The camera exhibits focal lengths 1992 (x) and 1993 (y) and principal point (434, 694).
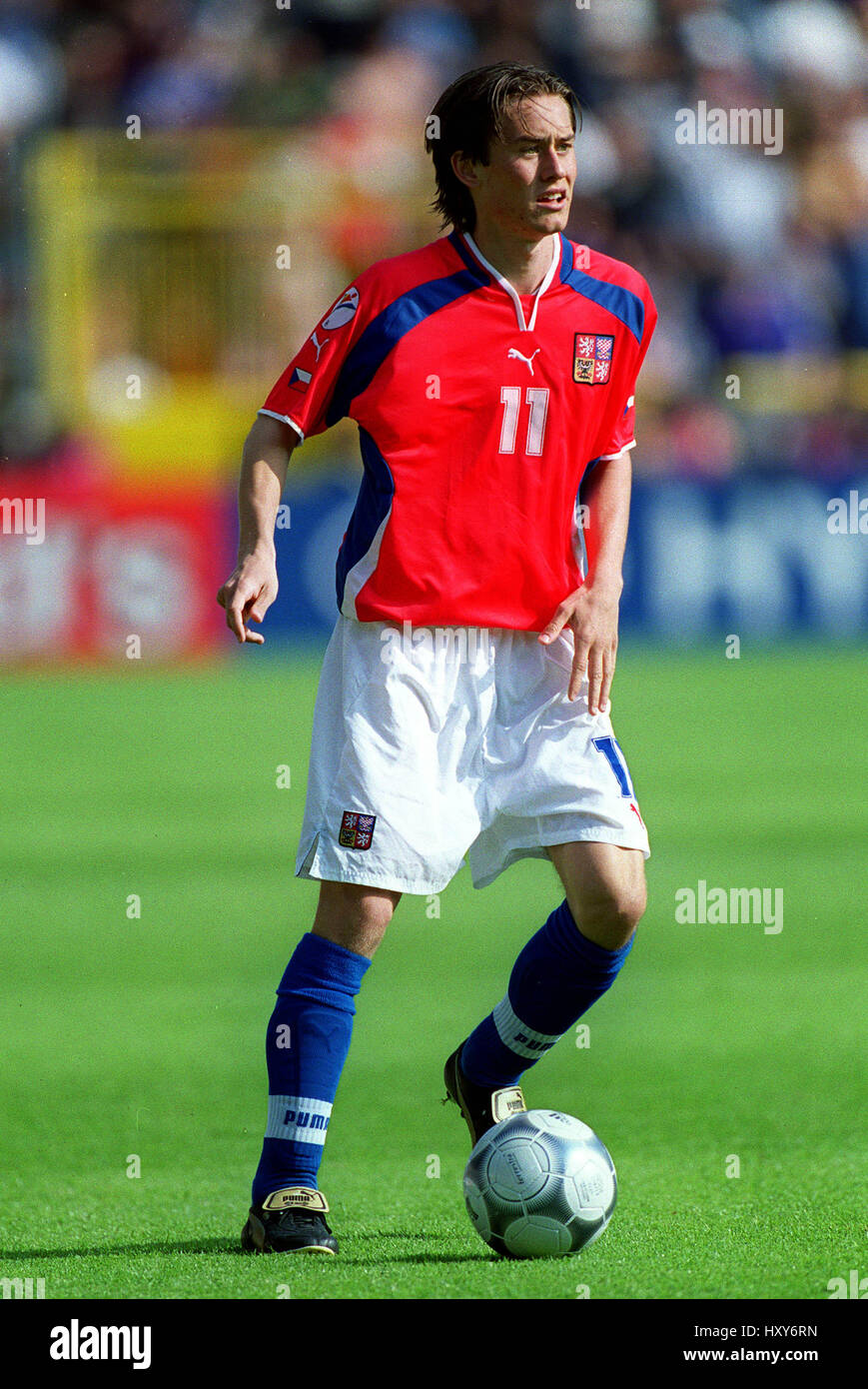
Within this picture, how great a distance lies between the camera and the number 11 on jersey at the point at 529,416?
371 centimetres

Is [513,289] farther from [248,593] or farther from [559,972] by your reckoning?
[559,972]

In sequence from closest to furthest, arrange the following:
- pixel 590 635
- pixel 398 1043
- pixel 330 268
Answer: pixel 590 635 → pixel 398 1043 → pixel 330 268

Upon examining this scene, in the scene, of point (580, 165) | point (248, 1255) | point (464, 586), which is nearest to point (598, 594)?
point (464, 586)

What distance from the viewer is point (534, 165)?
143 inches

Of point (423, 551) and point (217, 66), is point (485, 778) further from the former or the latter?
point (217, 66)

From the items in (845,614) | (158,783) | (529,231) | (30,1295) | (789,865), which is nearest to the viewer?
(30,1295)

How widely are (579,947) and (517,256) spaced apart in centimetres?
131

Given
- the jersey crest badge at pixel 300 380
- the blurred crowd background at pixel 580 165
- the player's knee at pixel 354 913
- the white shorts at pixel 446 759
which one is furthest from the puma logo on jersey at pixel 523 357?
the blurred crowd background at pixel 580 165

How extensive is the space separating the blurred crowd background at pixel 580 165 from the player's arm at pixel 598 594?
11.5 m

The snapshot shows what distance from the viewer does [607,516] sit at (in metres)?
3.84

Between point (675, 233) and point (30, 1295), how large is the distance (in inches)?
589

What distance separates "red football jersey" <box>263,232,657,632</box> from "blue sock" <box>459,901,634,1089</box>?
2.02ft

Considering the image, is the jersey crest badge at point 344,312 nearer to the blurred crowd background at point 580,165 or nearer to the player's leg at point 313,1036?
the player's leg at point 313,1036

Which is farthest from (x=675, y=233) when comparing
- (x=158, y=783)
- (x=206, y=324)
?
(x=158, y=783)
